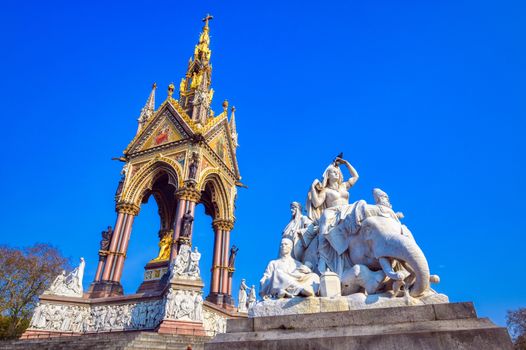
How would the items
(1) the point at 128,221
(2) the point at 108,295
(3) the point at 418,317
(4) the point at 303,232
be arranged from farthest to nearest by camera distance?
1. (1) the point at 128,221
2. (2) the point at 108,295
3. (4) the point at 303,232
4. (3) the point at 418,317

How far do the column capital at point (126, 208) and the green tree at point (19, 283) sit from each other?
9462mm

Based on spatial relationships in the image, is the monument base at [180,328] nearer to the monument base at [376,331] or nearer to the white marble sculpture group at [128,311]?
the white marble sculpture group at [128,311]

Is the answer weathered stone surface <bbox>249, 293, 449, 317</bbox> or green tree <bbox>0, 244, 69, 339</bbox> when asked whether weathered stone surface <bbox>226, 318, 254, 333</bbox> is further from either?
green tree <bbox>0, 244, 69, 339</bbox>

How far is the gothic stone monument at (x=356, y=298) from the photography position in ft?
9.02

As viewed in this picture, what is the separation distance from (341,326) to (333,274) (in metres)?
0.71

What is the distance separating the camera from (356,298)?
3490 mm

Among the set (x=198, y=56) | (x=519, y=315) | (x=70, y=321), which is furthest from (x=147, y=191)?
(x=519, y=315)

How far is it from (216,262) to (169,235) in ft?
11.5

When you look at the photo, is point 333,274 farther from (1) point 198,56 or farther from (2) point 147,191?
(1) point 198,56

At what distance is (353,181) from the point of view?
A: 18.0ft

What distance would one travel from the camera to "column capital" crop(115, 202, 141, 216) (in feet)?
64.0

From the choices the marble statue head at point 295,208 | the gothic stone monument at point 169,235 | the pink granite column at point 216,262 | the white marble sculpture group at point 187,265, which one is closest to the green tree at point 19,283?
the gothic stone monument at point 169,235

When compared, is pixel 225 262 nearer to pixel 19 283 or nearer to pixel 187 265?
pixel 187 265

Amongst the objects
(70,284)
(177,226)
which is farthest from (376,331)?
(70,284)
